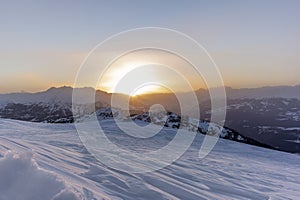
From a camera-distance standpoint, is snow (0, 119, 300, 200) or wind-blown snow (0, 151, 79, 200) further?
snow (0, 119, 300, 200)

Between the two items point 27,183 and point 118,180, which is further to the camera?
point 118,180

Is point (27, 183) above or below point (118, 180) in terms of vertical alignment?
above

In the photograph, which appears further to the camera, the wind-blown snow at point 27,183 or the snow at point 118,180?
the snow at point 118,180

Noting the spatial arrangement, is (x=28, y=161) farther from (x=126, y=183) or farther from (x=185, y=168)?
(x=185, y=168)

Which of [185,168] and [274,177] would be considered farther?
[274,177]

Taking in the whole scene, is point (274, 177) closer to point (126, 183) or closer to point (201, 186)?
point (201, 186)

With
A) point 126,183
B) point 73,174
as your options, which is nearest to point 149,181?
point 126,183

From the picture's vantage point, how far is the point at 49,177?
6.34m

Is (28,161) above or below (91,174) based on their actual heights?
above

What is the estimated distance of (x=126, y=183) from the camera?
9531 millimetres

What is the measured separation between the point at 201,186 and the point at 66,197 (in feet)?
21.6

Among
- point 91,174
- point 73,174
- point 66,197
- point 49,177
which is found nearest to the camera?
point 66,197

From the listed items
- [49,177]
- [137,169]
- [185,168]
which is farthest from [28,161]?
[185,168]

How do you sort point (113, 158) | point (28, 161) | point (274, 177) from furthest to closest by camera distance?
1. point (274, 177)
2. point (113, 158)
3. point (28, 161)
